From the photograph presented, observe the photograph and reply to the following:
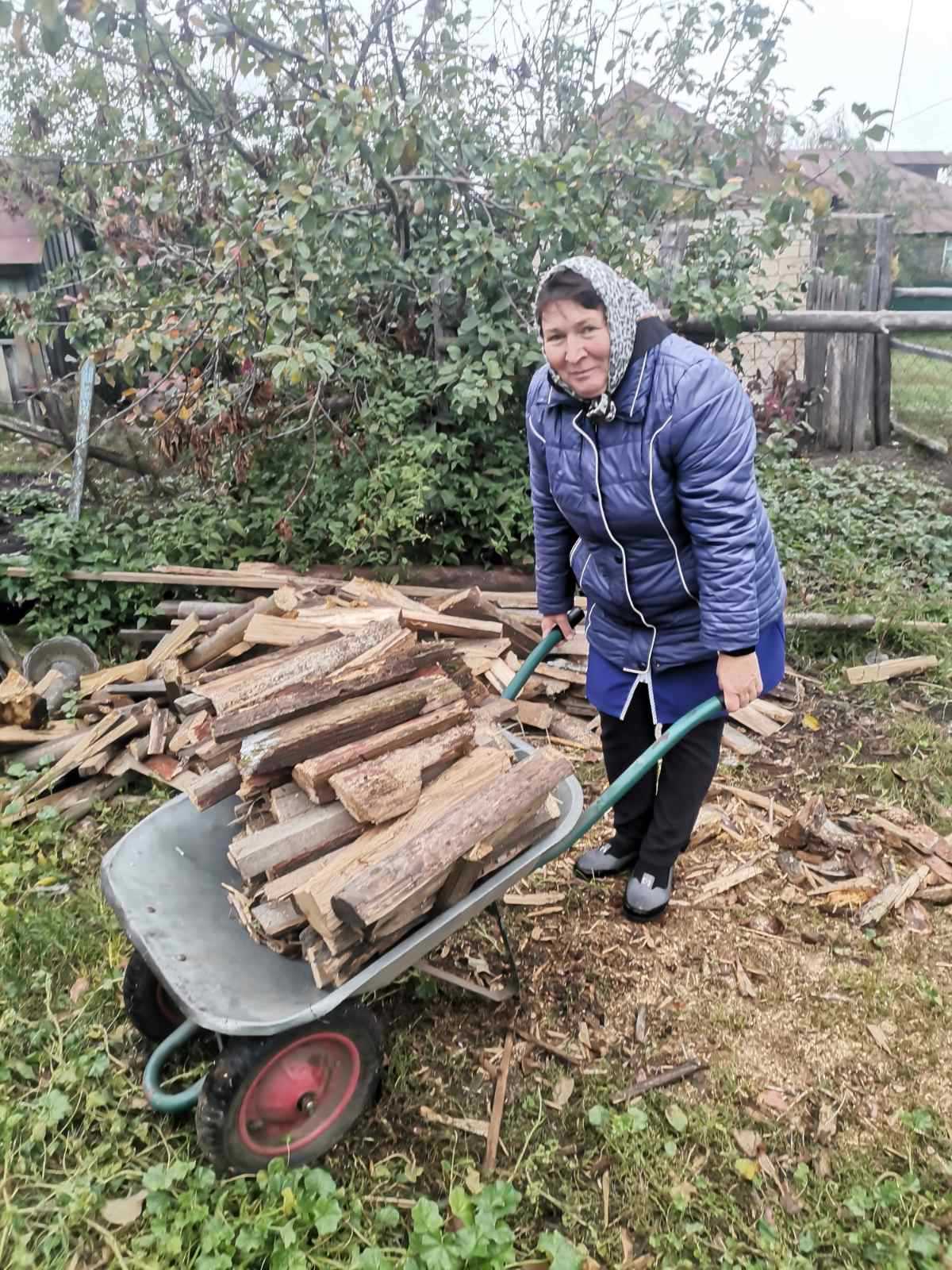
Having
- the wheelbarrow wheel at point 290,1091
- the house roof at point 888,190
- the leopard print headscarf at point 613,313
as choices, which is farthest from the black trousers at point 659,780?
the house roof at point 888,190

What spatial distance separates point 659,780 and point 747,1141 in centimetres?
113

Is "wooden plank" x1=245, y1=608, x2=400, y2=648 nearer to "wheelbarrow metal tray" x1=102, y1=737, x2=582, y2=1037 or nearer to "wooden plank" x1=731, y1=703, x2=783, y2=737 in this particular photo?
"wheelbarrow metal tray" x1=102, y1=737, x2=582, y2=1037

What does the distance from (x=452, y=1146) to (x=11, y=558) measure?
463cm

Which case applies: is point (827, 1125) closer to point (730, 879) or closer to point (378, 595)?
point (730, 879)

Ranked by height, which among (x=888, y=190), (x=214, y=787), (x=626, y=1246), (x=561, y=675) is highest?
(x=888, y=190)

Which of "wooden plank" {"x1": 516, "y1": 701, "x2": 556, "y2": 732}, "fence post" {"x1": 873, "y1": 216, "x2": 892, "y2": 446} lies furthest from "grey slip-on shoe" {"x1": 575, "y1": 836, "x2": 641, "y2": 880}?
"fence post" {"x1": 873, "y1": 216, "x2": 892, "y2": 446}

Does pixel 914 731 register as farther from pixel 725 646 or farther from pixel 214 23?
pixel 214 23

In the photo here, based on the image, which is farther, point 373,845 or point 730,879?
point 730,879

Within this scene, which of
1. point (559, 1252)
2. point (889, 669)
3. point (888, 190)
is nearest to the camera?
point (559, 1252)

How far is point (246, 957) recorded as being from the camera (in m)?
2.24

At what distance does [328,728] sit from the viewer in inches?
91.7

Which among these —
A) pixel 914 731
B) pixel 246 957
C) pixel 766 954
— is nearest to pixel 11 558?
pixel 246 957

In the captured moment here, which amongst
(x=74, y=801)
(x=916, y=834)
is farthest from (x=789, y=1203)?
(x=74, y=801)

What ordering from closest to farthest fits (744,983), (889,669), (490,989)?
1. (490,989)
2. (744,983)
3. (889,669)
